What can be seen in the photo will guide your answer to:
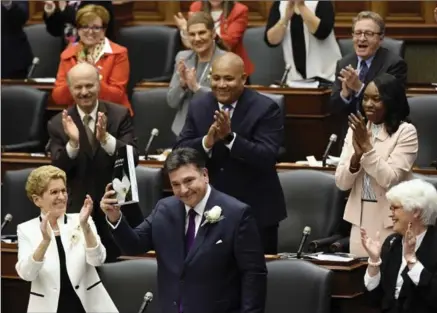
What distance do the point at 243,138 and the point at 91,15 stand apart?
1588 mm

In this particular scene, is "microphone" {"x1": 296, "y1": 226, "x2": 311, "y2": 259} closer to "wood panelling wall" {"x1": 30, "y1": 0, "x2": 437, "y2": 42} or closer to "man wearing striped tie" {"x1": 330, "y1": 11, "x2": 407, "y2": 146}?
"man wearing striped tie" {"x1": 330, "y1": 11, "x2": 407, "y2": 146}

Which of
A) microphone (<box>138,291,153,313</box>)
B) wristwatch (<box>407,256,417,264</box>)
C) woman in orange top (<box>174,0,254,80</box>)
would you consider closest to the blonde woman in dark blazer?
woman in orange top (<box>174,0,254,80</box>)

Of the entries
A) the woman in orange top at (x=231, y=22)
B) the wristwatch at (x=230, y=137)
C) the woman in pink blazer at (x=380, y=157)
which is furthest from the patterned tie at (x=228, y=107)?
the woman in orange top at (x=231, y=22)

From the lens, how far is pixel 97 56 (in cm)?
612

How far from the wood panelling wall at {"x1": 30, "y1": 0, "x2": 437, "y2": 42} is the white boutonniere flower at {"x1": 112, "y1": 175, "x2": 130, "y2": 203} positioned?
272 cm

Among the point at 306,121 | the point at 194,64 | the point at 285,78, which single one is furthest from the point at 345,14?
the point at 194,64

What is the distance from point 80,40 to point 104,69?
0.22 meters

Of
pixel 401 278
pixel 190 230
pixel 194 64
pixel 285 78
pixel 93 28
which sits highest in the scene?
pixel 93 28

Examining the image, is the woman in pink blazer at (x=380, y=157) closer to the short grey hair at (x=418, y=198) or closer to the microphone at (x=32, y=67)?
the short grey hair at (x=418, y=198)

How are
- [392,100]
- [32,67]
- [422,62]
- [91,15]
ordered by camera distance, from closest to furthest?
1. [392,100]
2. [91,15]
3. [422,62]
4. [32,67]

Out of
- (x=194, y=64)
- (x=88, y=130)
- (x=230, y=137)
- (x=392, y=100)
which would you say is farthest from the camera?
(x=194, y=64)

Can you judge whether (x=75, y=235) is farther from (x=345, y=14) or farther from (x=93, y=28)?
(x=345, y=14)

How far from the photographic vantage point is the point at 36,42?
23.9 feet

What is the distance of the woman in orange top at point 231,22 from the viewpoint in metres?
6.22
